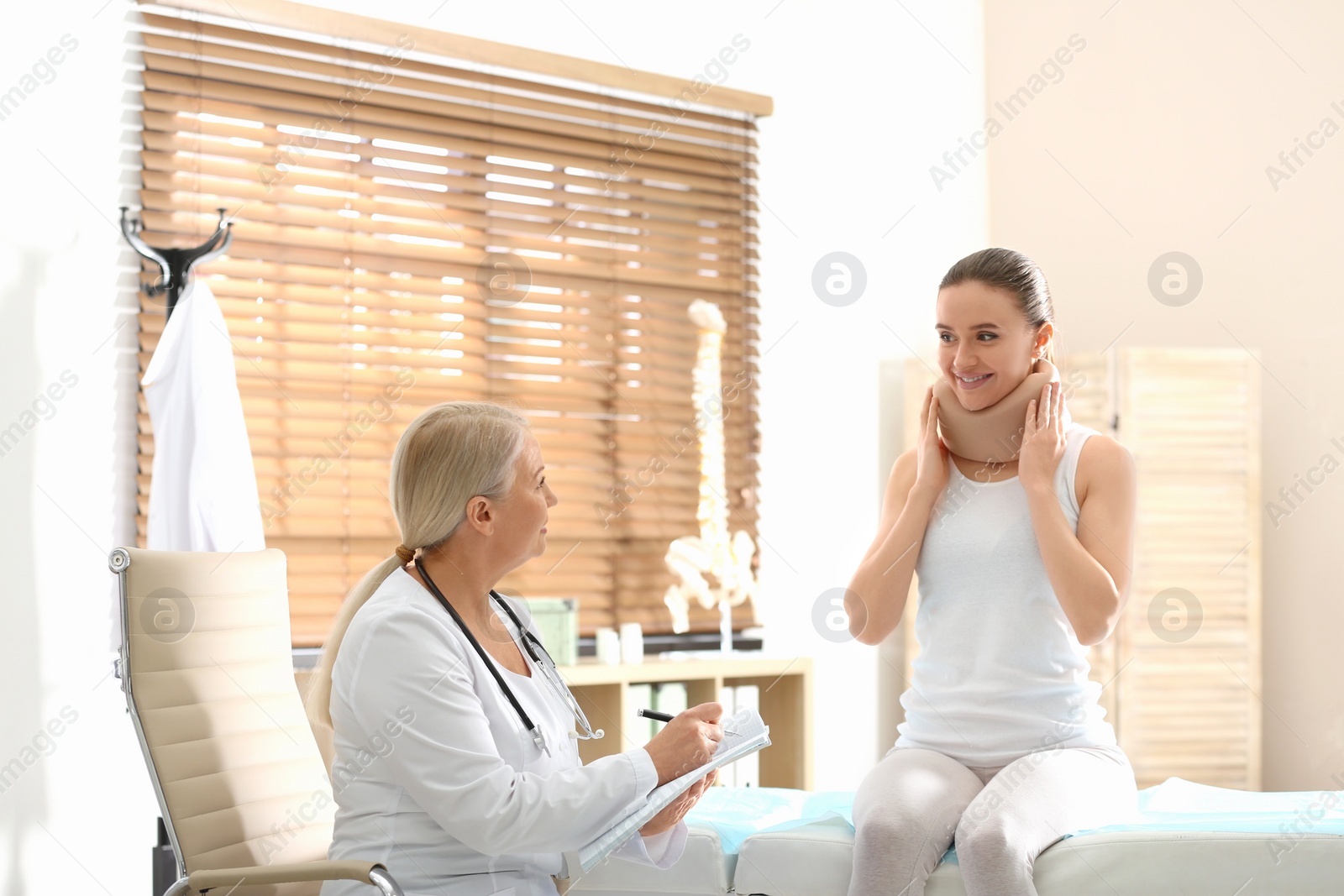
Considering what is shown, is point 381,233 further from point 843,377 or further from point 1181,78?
point 1181,78

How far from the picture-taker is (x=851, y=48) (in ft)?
14.5

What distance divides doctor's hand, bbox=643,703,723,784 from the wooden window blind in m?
2.01

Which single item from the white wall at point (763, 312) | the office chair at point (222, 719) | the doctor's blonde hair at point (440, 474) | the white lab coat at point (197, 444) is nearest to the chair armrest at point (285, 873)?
the office chair at point (222, 719)

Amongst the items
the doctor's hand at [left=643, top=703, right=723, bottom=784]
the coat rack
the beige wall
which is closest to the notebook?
the doctor's hand at [left=643, top=703, right=723, bottom=784]

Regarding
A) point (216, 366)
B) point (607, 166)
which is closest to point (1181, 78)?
point (607, 166)

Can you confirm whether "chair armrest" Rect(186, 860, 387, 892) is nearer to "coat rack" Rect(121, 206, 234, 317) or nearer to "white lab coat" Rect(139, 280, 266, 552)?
"white lab coat" Rect(139, 280, 266, 552)

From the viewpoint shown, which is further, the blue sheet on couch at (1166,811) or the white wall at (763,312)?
the white wall at (763,312)

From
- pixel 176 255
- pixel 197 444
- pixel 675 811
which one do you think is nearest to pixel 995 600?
pixel 675 811

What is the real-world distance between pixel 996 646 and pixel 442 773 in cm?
89

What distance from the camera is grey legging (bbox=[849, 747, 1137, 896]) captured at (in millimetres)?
1550

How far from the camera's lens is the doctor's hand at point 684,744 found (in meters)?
1.44

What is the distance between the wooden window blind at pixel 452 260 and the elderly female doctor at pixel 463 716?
1865 millimetres

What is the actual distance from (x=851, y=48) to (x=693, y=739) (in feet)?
11.8

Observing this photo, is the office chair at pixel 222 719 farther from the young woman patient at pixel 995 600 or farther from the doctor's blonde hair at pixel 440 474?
the young woman patient at pixel 995 600
